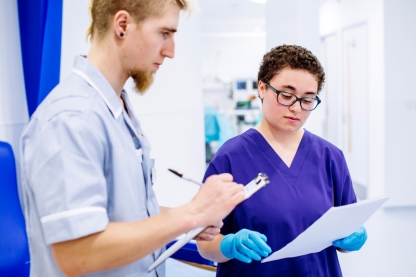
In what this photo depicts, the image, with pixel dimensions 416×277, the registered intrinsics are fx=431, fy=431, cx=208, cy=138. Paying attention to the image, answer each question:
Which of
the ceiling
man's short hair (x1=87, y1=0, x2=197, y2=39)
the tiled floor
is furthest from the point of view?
the ceiling

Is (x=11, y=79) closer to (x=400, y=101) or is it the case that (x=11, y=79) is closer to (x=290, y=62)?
(x=290, y=62)

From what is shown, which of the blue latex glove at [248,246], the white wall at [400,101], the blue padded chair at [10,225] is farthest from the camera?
the white wall at [400,101]

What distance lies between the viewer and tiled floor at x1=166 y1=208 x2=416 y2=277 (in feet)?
9.31

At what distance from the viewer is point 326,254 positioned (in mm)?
1254

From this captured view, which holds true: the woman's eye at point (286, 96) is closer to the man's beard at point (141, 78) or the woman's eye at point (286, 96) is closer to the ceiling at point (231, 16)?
the man's beard at point (141, 78)

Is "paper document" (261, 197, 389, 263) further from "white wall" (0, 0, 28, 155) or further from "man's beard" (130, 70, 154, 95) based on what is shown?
"white wall" (0, 0, 28, 155)

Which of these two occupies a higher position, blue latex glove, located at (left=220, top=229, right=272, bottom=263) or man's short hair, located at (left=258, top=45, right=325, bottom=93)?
man's short hair, located at (left=258, top=45, right=325, bottom=93)

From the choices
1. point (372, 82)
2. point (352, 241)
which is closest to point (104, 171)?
point (352, 241)

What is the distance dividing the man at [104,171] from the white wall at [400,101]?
3598 millimetres

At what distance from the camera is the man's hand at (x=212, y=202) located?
78cm

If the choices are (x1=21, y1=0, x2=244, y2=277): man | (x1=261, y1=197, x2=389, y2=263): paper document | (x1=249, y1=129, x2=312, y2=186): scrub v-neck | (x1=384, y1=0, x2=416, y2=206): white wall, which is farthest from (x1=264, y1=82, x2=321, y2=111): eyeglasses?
(x1=384, y1=0, x2=416, y2=206): white wall

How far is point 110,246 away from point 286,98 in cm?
71

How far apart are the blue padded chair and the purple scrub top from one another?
2.52 ft

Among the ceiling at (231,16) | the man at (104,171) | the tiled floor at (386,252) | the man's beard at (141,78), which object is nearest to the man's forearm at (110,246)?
the man at (104,171)
